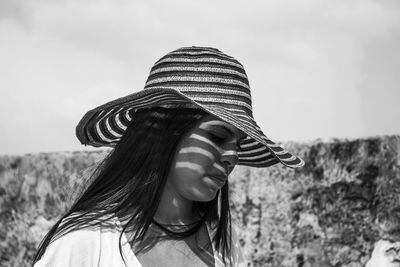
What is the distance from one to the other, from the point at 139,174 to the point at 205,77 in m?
0.40

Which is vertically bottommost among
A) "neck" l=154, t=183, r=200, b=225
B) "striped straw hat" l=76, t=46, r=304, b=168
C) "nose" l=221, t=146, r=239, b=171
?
"neck" l=154, t=183, r=200, b=225

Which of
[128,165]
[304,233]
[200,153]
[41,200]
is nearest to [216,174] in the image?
[200,153]

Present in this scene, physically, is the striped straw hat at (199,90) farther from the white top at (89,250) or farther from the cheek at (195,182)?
the white top at (89,250)

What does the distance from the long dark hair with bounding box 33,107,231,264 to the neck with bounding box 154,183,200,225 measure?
50mm

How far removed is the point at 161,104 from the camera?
260 cm

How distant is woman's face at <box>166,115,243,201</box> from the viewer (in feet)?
8.16

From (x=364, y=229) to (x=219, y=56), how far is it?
2.62 meters

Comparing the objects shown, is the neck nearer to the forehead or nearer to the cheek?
the cheek

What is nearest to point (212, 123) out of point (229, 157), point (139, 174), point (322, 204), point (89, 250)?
point (229, 157)

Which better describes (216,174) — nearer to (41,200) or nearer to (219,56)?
(219,56)

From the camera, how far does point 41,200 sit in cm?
612

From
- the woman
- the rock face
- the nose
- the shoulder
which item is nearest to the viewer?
the shoulder

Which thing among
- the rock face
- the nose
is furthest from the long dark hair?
the rock face

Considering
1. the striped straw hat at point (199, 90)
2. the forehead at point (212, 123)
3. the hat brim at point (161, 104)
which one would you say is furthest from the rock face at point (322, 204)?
the forehead at point (212, 123)
